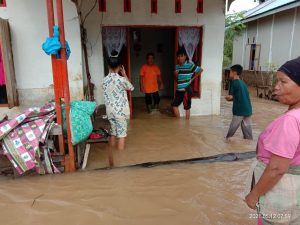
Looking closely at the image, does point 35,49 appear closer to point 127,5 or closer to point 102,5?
point 102,5

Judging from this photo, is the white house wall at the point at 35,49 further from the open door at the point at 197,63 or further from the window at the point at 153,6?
the open door at the point at 197,63

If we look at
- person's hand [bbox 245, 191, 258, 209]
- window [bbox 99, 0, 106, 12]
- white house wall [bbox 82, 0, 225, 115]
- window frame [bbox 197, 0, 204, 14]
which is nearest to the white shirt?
white house wall [bbox 82, 0, 225, 115]

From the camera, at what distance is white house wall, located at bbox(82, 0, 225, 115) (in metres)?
6.56

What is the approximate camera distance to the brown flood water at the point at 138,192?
290cm

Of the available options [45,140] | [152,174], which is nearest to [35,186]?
[45,140]

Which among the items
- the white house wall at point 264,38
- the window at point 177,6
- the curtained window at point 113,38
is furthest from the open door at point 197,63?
the white house wall at point 264,38

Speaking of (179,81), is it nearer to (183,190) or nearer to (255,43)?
(183,190)

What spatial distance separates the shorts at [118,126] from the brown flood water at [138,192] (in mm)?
329

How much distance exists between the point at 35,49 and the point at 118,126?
8.13 ft

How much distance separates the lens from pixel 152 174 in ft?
12.9

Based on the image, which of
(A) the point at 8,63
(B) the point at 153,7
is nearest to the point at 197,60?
(B) the point at 153,7

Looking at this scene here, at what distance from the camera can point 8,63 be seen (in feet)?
17.2

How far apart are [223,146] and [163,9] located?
376 cm

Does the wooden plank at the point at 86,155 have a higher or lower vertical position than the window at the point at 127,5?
lower
